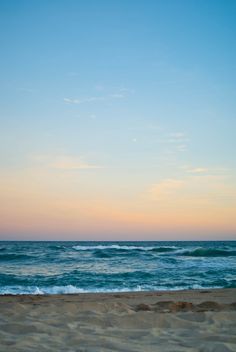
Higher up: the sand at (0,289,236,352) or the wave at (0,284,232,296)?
the sand at (0,289,236,352)

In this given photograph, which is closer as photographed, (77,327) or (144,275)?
(77,327)

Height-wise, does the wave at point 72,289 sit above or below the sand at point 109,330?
below

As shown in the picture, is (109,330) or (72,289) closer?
(109,330)

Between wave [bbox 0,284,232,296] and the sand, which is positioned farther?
wave [bbox 0,284,232,296]

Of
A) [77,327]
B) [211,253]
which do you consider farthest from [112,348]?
[211,253]

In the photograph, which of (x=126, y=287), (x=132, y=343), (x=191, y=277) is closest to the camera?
(x=132, y=343)

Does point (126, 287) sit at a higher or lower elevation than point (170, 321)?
lower

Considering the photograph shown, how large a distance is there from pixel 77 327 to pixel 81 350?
106 centimetres

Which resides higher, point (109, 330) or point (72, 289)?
point (109, 330)

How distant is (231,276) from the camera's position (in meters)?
14.3

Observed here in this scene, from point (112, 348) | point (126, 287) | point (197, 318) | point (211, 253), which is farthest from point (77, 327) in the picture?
point (211, 253)

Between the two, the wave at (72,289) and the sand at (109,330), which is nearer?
the sand at (109,330)

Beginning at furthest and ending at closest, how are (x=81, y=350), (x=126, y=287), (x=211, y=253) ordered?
(x=211, y=253) < (x=126, y=287) < (x=81, y=350)

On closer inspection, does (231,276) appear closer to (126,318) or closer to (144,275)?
(144,275)
